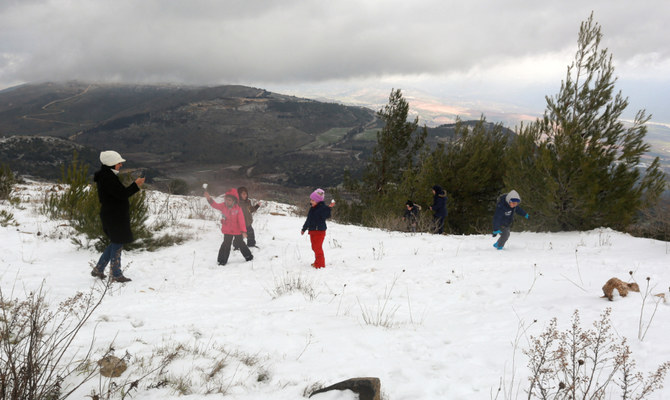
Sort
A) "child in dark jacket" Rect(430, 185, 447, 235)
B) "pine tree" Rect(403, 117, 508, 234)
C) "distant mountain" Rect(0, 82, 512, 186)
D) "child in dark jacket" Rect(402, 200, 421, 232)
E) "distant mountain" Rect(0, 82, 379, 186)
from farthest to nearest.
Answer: "distant mountain" Rect(0, 82, 379, 186) → "distant mountain" Rect(0, 82, 512, 186) → "pine tree" Rect(403, 117, 508, 234) → "child in dark jacket" Rect(402, 200, 421, 232) → "child in dark jacket" Rect(430, 185, 447, 235)

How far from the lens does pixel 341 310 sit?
13.4 ft

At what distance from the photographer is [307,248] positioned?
26.4ft

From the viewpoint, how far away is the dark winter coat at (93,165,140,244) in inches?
183

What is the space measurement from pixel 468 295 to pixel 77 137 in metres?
228

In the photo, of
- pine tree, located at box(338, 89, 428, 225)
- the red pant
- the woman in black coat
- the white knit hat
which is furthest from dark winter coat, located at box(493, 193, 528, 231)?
pine tree, located at box(338, 89, 428, 225)

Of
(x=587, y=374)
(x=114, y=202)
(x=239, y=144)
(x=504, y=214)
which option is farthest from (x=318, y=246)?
(x=239, y=144)

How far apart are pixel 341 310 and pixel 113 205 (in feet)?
11.9

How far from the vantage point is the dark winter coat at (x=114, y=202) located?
4660 mm

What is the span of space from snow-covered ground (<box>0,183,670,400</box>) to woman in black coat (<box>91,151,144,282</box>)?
374 mm

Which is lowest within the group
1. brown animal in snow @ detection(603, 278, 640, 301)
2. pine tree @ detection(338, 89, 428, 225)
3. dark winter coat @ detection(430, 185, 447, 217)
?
brown animal in snow @ detection(603, 278, 640, 301)

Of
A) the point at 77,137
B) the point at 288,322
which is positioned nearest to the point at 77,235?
the point at 288,322

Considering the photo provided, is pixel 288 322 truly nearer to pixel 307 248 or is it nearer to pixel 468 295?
pixel 468 295

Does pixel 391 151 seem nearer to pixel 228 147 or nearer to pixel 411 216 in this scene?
pixel 411 216

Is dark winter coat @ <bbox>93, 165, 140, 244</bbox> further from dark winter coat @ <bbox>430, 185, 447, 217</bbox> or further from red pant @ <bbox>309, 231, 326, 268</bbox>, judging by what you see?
dark winter coat @ <bbox>430, 185, 447, 217</bbox>
